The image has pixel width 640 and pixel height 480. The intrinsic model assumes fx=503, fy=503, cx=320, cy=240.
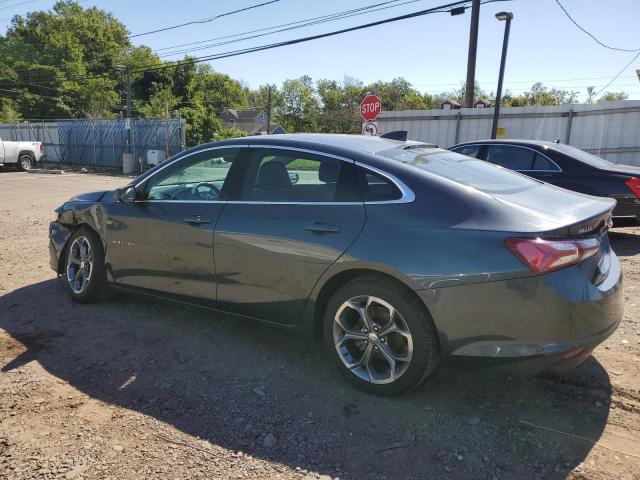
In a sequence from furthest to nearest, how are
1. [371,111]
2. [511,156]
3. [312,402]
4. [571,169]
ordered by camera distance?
[371,111]
[511,156]
[571,169]
[312,402]

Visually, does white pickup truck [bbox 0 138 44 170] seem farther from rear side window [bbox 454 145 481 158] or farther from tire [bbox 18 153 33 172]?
rear side window [bbox 454 145 481 158]

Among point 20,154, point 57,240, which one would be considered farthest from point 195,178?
point 20,154

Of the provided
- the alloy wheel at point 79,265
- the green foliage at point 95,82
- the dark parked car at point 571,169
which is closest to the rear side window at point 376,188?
the alloy wheel at point 79,265

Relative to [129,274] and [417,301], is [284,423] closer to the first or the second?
[417,301]

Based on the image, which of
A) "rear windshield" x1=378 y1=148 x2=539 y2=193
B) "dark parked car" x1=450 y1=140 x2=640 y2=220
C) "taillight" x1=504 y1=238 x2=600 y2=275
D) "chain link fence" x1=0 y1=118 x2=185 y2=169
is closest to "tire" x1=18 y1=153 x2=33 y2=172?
"chain link fence" x1=0 y1=118 x2=185 y2=169

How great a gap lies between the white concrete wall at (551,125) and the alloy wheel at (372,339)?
14.3 meters

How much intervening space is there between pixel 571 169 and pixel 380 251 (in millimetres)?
5551

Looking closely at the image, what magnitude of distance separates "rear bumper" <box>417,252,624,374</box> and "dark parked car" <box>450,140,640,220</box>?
491cm

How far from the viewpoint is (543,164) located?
7543 mm

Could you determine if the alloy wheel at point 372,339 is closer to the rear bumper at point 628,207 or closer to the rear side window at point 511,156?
the rear bumper at point 628,207

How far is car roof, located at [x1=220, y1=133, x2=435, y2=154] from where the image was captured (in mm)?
3484

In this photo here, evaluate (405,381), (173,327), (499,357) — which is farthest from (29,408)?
(499,357)

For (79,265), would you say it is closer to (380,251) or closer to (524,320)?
(380,251)

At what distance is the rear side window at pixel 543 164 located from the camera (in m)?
7.44
